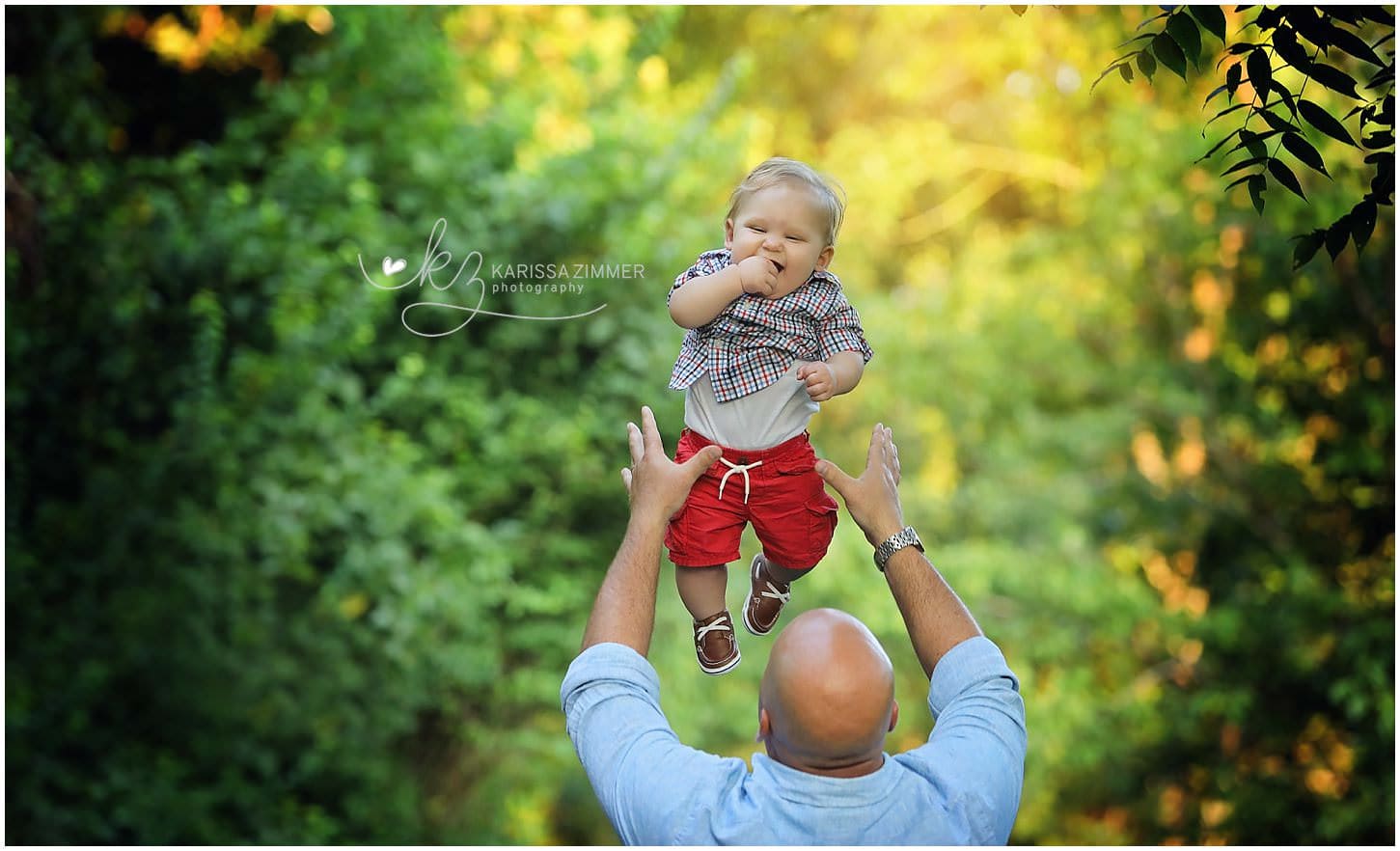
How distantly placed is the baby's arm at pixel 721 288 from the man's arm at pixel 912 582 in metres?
0.31

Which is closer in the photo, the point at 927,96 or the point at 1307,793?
the point at 1307,793

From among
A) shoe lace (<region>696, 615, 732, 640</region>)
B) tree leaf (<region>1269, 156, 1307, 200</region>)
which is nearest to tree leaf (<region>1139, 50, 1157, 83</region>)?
tree leaf (<region>1269, 156, 1307, 200</region>)

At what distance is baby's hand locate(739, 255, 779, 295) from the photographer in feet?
6.29

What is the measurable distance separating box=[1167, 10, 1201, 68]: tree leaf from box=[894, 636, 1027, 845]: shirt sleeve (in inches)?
41.0

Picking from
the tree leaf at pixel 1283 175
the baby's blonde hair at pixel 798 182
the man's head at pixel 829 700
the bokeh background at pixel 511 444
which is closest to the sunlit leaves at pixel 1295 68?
the tree leaf at pixel 1283 175

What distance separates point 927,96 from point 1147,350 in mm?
2823

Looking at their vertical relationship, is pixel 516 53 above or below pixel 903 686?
above

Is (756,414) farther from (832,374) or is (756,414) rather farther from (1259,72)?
(1259,72)

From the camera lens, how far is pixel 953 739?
195cm

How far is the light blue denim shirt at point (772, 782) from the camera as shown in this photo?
183 centimetres

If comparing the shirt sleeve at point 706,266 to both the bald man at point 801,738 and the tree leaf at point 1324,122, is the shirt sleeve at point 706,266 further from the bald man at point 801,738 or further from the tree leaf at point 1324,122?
the tree leaf at point 1324,122

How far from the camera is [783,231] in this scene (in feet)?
6.39

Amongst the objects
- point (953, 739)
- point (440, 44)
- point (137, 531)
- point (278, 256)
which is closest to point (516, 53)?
point (440, 44)

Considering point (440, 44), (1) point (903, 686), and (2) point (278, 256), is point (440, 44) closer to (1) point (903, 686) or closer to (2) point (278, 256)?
(2) point (278, 256)
